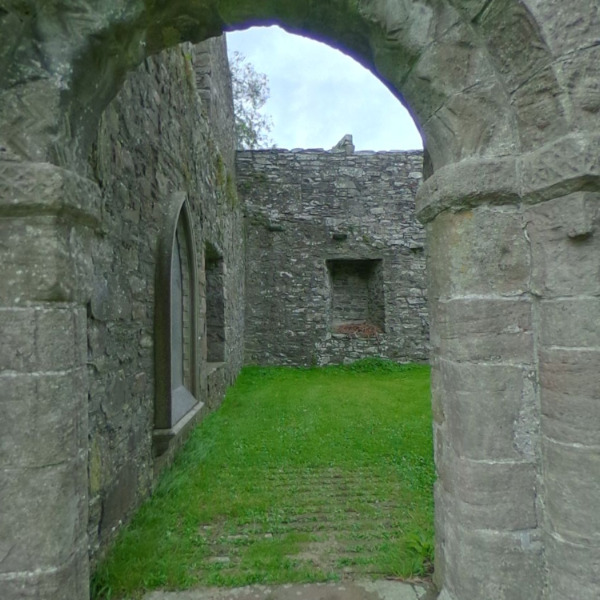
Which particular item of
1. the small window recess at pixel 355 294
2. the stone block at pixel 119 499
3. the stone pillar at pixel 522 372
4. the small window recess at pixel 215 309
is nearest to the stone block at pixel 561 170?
the stone pillar at pixel 522 372

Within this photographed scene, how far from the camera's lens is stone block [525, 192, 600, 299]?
1.45 meters

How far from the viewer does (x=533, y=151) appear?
1562 millimetres

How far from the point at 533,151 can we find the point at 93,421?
245 cm

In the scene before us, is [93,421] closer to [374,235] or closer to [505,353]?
[505,353]

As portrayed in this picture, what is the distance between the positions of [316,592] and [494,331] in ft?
5.12

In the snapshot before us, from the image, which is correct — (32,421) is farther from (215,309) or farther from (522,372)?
(215,309)

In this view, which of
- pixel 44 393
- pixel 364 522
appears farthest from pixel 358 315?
pixel 44 393

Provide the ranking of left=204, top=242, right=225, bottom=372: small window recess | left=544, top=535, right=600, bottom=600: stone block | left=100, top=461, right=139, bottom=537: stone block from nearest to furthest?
left=544, top=535, right=600, bottom=600: stone block
left=100, top=461, right=139, bottom=537: stone block
left=204, top=242, right=225, bottom=372: small window recess

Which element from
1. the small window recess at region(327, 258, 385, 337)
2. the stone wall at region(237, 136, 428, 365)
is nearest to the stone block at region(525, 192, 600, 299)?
the stone wall at region(237, 136, 428, 365)

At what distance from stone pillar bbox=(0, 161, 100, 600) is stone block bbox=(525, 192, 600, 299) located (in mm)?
1698

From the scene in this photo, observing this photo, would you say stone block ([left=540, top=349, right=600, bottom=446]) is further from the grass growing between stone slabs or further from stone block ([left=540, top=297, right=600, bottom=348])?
the grass growing between stone slabs

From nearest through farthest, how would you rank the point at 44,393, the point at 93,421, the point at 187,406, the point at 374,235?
the point at 44,393
the point at 93,421
the point at 187,406
the point at 374,235

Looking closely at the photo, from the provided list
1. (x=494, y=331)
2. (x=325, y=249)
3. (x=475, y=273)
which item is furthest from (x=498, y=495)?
(x=325, y=249)

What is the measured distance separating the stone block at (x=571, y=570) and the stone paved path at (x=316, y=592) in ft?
2.43
